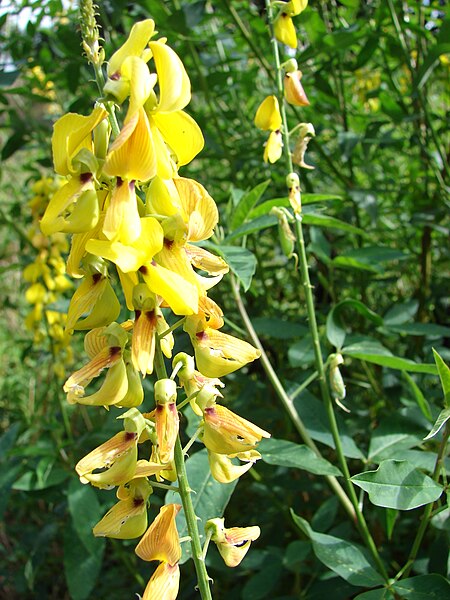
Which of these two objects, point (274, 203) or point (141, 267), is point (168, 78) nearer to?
point (141, 267)

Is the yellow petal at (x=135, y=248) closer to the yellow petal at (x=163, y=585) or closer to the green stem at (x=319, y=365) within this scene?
the yellow petal at (x=163, y=585)

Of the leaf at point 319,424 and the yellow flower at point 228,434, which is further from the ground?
the yellow flower at point 228,434

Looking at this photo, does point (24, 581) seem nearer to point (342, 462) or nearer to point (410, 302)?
point (342, 462)

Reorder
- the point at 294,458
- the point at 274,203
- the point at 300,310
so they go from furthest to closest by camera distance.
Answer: the point at 300,310 < the point at 274,203 < the point at 294,458

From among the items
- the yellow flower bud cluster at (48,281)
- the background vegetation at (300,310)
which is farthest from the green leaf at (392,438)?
the yellow flower bud cluster at (48,281)

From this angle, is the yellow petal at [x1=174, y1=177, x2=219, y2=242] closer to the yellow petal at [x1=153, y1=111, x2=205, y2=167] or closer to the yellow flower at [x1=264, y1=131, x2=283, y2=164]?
the yellow petal at [x1=153, y1=111, x2=205, y2=167]

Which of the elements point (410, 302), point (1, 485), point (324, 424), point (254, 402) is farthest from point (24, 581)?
point (410, 302)

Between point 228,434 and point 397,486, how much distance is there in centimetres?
35

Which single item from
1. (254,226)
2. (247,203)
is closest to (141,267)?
(254,226)

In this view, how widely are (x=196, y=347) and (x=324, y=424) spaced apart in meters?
0.77

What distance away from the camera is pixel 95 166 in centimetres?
92

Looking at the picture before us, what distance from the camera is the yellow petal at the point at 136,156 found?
851mm

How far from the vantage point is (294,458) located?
1.41 meters

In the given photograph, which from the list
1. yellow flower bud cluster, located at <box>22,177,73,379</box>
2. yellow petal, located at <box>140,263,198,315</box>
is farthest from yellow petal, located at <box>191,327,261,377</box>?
yellow flower bud cluster, located at <box>22,177,73,379</box>
